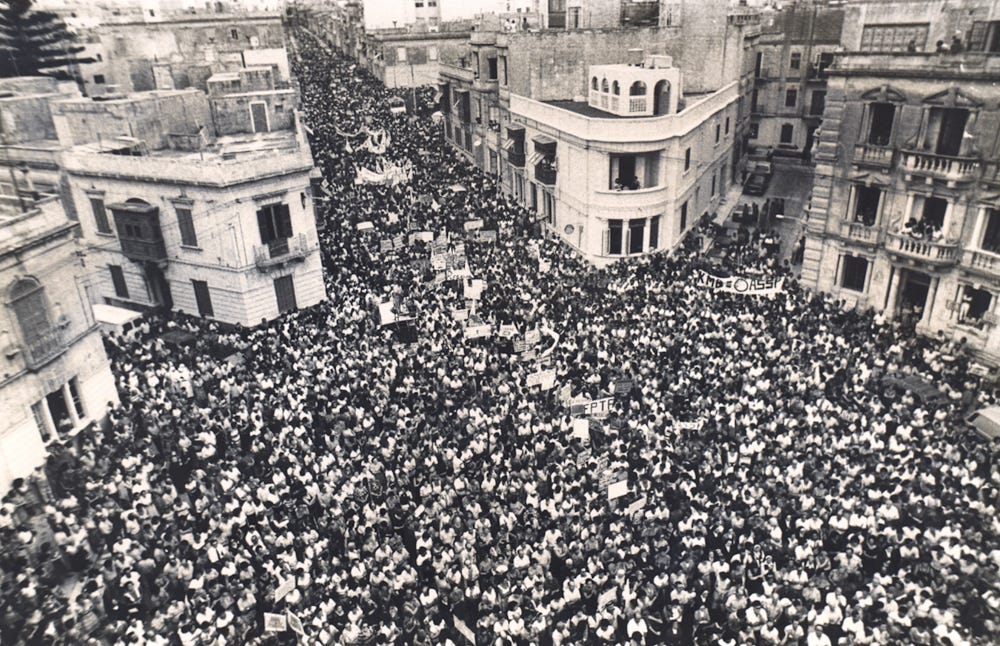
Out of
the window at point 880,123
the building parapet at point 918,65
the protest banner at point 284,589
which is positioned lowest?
the protest banner at point 284,589

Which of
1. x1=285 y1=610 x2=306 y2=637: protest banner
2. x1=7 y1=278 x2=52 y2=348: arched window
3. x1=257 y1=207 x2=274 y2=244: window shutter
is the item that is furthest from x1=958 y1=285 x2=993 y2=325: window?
x1=7 y1=278 x2=52 y2=348: arched window

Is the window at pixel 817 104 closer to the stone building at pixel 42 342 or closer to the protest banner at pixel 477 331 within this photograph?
the protest banner at pixel 477 331

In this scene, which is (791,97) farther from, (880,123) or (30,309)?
(30,309)

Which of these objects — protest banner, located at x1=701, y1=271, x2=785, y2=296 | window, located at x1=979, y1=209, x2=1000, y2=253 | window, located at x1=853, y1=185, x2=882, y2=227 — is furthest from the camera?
window, located at x1=853, y1=185, x2=882, y2=227

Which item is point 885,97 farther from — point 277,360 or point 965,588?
point 277,360

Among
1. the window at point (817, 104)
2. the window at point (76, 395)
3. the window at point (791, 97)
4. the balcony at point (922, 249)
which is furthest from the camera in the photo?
the window at point (791, 97)

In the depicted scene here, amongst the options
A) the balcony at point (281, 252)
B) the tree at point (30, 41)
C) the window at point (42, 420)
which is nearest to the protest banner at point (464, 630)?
the window at point (42, 420)

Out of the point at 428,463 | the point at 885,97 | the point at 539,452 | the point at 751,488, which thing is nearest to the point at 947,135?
the point at 885,97

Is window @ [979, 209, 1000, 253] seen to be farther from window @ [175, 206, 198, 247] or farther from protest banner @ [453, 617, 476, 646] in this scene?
window @ [175, 206, 198, 247]
